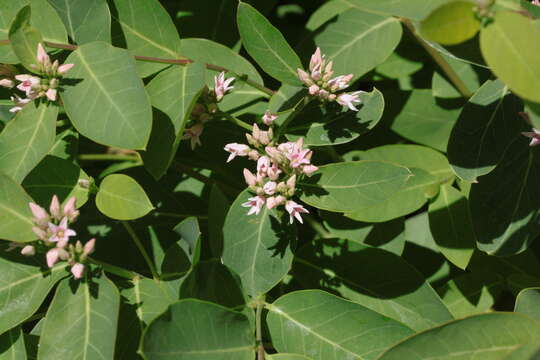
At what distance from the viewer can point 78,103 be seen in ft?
6.84

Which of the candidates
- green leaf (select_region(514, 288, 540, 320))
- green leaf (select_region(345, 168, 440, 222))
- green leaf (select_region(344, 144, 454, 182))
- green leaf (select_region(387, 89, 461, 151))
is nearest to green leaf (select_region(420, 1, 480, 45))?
green leaf (select_region(345, 168, 440, 222))

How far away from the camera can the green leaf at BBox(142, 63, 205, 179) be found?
205 cm

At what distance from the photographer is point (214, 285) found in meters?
2.19

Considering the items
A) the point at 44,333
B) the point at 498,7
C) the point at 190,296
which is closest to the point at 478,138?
the point at 498,7

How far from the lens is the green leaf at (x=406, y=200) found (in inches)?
94.7

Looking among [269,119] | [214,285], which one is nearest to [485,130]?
[269,119]

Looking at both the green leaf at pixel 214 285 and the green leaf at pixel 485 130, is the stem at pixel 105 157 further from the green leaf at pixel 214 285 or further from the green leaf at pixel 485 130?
the green leaf at pixel 485 130

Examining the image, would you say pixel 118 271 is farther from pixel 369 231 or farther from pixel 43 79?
pixel 369 231

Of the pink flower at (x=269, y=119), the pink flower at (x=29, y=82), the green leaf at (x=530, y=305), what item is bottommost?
the green leaf at (x=530, y=305)

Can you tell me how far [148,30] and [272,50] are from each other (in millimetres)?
512

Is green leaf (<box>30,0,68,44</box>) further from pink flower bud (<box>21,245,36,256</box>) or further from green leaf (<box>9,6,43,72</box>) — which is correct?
pink flower bud (<box>21,245,36,256</box>)

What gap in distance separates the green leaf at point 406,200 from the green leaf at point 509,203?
216 mm

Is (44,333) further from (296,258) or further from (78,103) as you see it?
(296,258)

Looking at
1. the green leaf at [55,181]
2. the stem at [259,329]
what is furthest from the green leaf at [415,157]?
the green leaf at [55,181]
